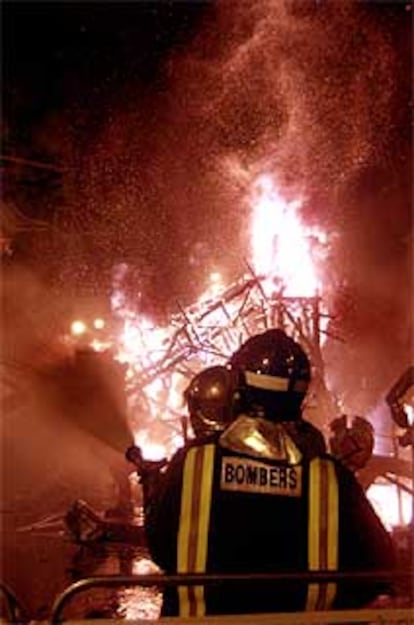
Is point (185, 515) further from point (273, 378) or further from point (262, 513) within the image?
point (273, 378)

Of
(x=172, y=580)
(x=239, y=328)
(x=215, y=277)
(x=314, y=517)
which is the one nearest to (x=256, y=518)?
(x=314, y=517)

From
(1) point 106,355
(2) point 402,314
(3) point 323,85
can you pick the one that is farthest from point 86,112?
(2) point 402,314

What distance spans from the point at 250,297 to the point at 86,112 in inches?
246

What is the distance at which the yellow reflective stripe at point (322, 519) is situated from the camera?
2809mm

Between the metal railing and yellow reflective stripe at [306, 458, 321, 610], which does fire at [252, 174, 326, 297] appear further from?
the metal railing

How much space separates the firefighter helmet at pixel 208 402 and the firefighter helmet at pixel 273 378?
11.6 feet

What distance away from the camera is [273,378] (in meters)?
2.87

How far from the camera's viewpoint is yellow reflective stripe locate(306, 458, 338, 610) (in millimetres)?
2809

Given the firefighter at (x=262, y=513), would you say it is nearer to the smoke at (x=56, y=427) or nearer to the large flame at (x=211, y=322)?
the large flame at (x=211, y=322)

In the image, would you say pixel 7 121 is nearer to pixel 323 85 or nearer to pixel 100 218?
pixel 100 218

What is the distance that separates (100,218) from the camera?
13.3 m

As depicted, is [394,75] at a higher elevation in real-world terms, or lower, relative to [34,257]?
higher

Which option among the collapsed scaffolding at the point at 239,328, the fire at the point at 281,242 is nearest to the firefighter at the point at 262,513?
the collapsed scaffolding at the point at 239,328

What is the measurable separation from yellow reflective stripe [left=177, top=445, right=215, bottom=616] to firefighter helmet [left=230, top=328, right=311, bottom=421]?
0.94 ft
